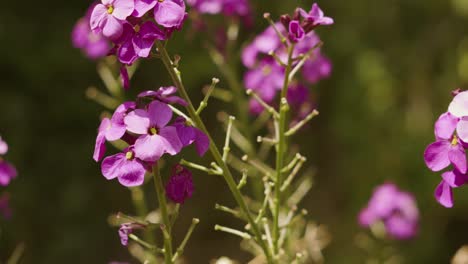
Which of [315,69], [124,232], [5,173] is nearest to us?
[124,232]

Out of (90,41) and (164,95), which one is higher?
(164,95)

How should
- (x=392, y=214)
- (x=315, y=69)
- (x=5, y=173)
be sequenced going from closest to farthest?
(x=5, y=173)
(x=315, y=69)
(x=392, y=214)

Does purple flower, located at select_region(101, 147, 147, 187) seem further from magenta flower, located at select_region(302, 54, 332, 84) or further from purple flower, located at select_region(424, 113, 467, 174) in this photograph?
magenta flower, located at select_region(302, 54, 332, 84)

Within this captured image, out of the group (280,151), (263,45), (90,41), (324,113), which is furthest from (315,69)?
(324,113)

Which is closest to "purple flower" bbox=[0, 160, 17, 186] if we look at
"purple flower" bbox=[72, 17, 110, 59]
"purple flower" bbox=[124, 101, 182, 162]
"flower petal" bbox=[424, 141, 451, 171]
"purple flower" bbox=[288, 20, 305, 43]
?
"purple flower" bbox=[124, 101, 182, 162]

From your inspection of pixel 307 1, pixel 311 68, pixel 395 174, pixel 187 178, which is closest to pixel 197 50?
pixel 307 1

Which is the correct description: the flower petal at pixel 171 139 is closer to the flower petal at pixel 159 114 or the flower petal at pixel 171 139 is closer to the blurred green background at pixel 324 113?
the flower petal at pixel 159 114

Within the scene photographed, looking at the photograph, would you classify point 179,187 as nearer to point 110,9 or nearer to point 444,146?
point 110,9

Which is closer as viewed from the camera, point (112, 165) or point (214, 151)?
point (112, 165)
